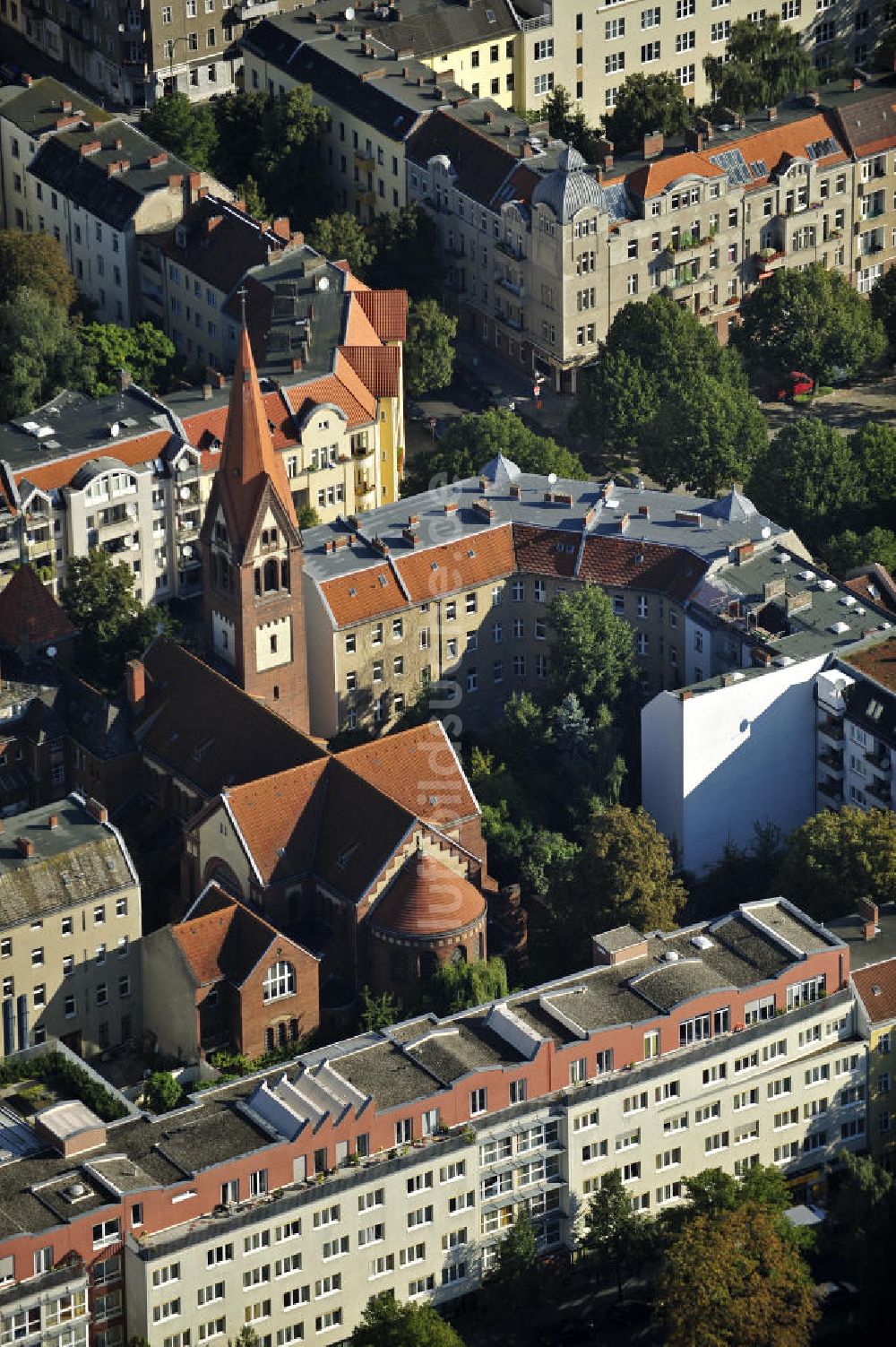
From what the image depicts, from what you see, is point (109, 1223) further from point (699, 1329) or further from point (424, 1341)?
point (699, 1329)

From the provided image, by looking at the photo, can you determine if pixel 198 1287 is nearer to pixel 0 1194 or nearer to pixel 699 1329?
pixel 0 1194

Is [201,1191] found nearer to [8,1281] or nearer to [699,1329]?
[8,1281]

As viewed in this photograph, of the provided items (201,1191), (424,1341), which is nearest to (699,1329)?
(424,1341)

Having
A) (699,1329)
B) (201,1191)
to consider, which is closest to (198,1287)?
(201,1191)

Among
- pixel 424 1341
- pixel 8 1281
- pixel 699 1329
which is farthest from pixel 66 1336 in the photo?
pixel 699 1329

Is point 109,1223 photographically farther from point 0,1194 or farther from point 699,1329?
point 699,1329
